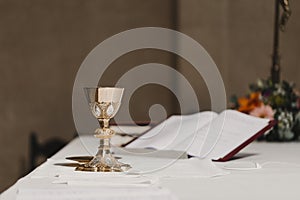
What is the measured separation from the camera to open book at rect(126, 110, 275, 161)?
77.7 inches

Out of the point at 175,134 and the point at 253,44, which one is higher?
the point at 253,44

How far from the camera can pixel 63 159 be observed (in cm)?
190

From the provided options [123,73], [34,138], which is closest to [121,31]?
[123,73]

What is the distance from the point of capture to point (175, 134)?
7.44 feet

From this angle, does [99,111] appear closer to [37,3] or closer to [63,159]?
[63,159]

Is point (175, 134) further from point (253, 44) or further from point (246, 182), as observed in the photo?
point (253, 44)

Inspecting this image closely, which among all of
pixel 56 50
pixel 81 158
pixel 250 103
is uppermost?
pixel 56 50

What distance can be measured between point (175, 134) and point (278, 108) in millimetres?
576

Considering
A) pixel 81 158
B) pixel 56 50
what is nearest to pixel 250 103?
pixel 81 158

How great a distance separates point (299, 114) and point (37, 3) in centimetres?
175

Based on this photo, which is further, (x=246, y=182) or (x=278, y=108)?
(x=278, y=108)

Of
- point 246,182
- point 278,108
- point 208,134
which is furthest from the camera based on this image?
point 278,108

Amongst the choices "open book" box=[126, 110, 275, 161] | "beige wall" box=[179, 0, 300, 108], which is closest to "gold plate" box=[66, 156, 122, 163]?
"open book" box=[126, 110, 275, 161]

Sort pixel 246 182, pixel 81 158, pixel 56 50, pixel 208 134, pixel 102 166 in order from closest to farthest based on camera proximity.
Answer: pixel 246 182 → pixel 102 166 → pixel 81 158 → pixel 208 134 → pixel 56 50
